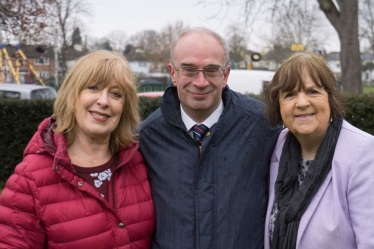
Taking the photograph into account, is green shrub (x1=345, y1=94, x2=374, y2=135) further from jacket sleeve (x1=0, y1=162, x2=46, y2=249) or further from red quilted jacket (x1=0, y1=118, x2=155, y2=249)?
jacket sleeve (x1=0, y1=162, x2=46, y2=249)

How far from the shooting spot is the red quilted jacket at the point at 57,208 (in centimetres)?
251

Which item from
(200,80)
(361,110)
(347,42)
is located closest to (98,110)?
(200,80)

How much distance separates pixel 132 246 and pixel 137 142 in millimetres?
635

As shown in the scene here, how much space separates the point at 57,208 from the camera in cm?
257

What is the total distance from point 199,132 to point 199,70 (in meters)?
0.39

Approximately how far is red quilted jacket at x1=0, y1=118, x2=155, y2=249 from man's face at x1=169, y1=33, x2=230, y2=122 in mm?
695

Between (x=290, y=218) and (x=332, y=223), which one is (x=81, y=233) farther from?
(x=332, y=223)

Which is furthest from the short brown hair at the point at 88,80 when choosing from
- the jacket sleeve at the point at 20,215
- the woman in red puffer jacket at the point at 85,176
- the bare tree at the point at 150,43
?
the bare tree at the point at 150,43

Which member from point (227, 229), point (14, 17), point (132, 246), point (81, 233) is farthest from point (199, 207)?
point (14, 17)

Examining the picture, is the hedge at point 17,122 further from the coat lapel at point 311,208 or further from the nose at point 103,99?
the coat lapel at point 311,208

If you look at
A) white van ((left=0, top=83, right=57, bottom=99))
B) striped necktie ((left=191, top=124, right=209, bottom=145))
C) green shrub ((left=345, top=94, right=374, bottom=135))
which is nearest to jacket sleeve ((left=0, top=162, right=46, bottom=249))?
striped necktie ((left=191, top=124, right=209, bottom=145))

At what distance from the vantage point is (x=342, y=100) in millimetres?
2859

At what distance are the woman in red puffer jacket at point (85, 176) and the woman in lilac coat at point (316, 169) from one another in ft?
2.69

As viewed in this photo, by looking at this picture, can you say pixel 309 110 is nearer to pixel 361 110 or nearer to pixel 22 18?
pixel 361 110
